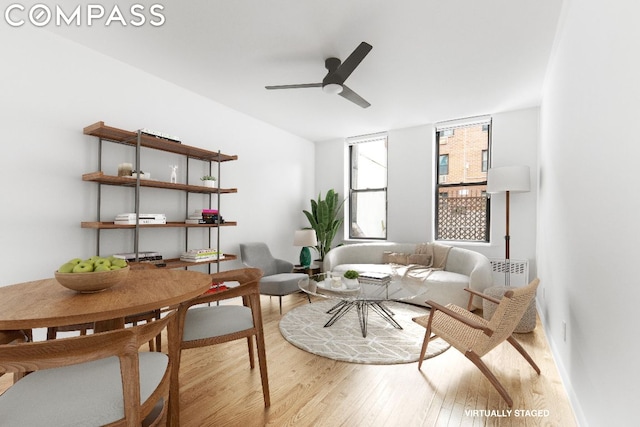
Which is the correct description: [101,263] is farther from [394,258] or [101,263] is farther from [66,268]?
[394,258]

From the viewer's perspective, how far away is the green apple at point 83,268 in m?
1.39

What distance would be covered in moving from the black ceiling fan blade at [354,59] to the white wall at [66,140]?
2159mm

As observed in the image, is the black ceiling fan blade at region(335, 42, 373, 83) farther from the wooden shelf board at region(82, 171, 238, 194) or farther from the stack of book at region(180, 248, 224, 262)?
the stack of book at region(180, 248, 224, 262)

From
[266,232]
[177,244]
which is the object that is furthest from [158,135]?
[266,232]

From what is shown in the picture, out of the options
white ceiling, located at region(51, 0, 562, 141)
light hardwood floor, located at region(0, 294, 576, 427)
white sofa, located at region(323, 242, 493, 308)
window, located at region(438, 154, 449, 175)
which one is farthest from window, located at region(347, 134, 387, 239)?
light hardwood floor, located at region(0, 294, 576, 427)

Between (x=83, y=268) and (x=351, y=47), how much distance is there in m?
2.63

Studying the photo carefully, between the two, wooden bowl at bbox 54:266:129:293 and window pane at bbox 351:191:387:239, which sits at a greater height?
window pane at bbox 351:191:387:239

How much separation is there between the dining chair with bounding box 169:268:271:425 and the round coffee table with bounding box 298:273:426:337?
1.07m

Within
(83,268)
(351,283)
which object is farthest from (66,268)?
(351,283)

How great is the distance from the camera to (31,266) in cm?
254

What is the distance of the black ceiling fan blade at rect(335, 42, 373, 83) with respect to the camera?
7.90ft

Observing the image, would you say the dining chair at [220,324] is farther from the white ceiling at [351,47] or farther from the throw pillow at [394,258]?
the throw pillow at [394,258]

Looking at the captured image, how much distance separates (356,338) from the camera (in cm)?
296

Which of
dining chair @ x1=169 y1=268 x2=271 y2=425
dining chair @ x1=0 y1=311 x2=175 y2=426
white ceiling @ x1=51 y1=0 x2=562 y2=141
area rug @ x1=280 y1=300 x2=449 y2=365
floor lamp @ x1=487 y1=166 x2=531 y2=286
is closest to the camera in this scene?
dining chair @ x1=0 y1=311 x2=175 y2=426
